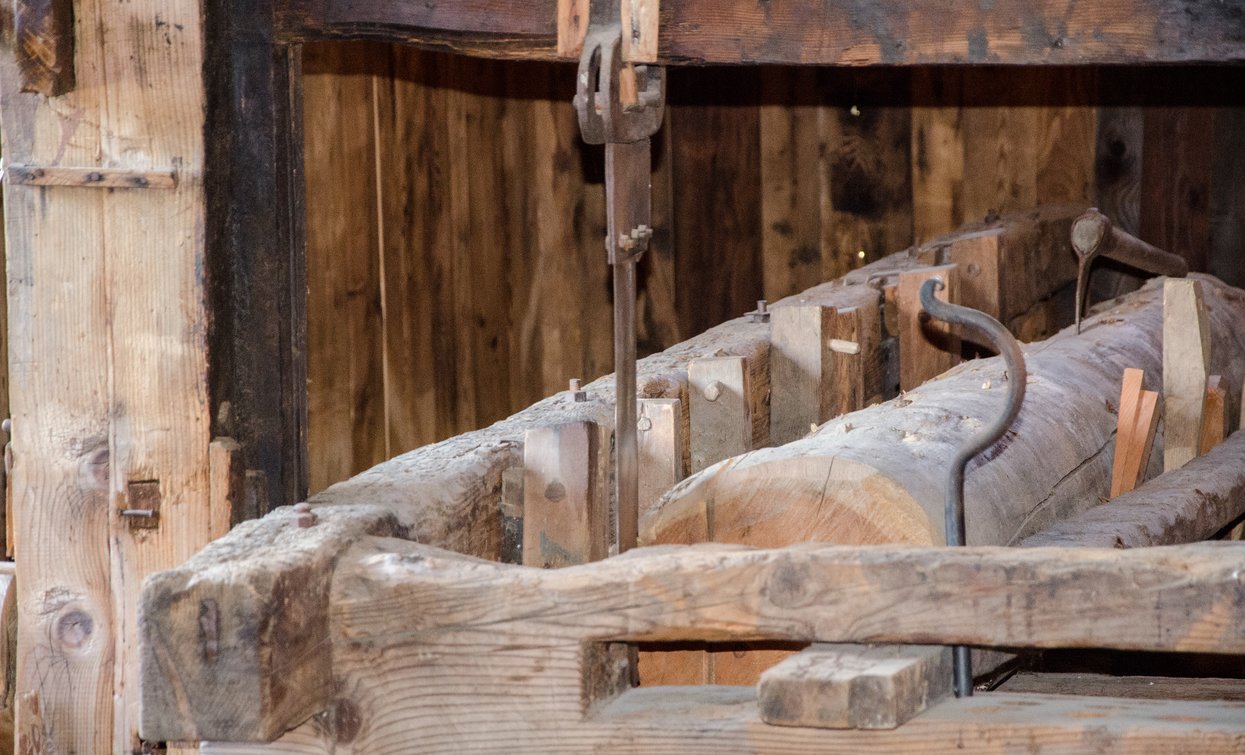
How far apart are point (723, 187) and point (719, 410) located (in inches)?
129

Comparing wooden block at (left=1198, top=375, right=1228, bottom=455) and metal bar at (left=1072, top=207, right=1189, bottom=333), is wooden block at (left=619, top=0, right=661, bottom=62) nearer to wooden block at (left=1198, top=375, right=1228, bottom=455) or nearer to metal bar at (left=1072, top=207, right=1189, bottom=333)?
metal bar at (left=1072, top=207, right=1189, bottom=333)

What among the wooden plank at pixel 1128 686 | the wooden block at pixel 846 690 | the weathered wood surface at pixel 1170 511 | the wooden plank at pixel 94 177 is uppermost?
the wooden plank at pixel 94 177

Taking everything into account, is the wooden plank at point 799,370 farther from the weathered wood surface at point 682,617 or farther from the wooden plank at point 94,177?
the weathered wood surface at point 682,617

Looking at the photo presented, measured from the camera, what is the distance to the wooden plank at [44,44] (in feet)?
9.53

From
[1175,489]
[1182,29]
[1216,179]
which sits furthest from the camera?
[1216,179]

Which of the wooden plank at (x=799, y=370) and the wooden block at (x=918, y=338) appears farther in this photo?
the wooden block at (x=918, y=338)

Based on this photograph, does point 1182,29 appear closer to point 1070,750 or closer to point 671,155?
point 1070,750

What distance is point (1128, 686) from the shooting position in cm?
290

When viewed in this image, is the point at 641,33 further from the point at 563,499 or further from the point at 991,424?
the point at 991,424

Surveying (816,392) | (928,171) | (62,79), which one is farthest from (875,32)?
(928,171)

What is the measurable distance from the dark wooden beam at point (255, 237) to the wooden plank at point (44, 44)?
247 mm

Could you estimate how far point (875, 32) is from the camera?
2.85 metres

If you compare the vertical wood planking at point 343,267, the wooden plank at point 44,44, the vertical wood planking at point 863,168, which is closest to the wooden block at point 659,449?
the wooden plank at point 44,44

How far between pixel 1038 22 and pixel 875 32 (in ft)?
0.91
